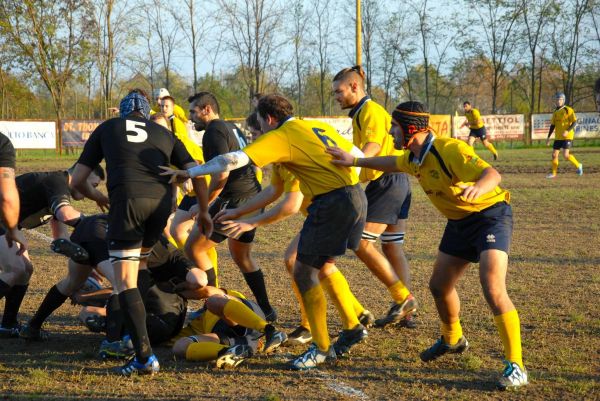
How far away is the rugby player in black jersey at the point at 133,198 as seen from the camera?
15.6 ft

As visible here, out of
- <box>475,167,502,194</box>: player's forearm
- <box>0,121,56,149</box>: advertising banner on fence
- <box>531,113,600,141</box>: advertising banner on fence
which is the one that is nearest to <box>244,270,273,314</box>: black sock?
<box>475,167,502,194</box>: player's forearm

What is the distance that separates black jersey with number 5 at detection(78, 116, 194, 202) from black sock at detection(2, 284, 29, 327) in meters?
1.59

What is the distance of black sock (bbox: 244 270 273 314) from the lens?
21.0 feet

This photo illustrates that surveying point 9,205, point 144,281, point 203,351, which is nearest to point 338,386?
point 203,351

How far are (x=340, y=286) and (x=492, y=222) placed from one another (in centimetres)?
125

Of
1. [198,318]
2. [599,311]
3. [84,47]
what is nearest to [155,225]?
[198,318]

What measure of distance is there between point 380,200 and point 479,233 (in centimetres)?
175

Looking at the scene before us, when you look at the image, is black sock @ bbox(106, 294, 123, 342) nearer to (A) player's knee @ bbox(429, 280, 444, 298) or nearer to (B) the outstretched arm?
(B) the outstretched arm

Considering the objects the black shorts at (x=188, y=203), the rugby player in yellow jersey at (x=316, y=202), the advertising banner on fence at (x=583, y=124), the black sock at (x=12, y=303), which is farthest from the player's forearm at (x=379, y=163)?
the advertising banner on fence at (x=583, y=124)

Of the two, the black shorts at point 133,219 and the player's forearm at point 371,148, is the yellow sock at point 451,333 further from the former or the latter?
the black shorts at point 133,219

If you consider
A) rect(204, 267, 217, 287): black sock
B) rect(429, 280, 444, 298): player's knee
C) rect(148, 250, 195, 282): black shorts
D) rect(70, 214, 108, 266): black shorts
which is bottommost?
rect(204, 267, 217, 287): black sock

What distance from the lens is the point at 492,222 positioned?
4.62 meters

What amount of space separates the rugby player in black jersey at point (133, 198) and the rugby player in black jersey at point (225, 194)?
3.94 ft

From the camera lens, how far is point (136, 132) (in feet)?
16.0
